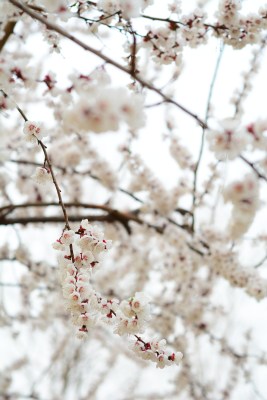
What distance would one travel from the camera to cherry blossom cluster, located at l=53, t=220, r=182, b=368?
124 centimetres

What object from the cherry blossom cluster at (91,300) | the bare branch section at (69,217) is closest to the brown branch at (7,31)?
the bare branch section at (69,217)

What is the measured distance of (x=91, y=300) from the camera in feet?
4.19

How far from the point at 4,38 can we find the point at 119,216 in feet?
4.77

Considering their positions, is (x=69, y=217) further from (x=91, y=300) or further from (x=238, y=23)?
(x=91, y=300)

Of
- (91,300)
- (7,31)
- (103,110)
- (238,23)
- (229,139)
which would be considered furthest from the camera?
(7,31)

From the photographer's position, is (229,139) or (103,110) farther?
(229,139)

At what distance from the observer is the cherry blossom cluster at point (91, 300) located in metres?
1.24

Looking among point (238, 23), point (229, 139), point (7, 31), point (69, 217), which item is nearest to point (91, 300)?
point (229, 139)

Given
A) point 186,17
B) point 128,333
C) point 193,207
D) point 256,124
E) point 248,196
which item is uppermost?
point 193,207

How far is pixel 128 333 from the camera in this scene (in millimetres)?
1287

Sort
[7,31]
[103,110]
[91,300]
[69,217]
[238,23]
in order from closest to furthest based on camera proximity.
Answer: [103,110], [91,300], [238,23], [7,31], [69,217]

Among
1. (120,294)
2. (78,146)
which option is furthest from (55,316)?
(78,146)

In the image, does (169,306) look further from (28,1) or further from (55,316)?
(28,1)

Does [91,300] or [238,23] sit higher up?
[238,23]
